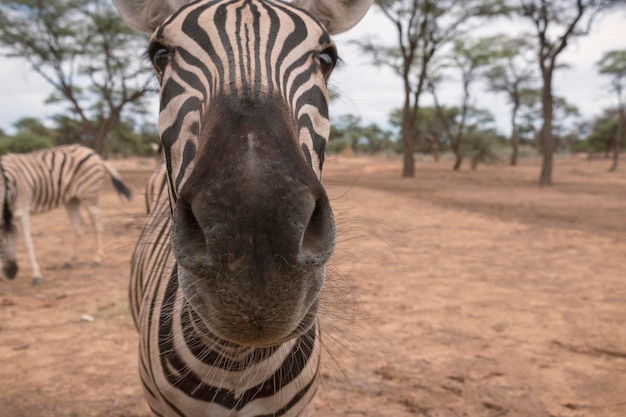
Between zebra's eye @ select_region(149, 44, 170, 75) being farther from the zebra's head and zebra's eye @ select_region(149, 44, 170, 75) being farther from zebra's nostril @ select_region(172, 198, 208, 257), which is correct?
zebra's nostril @ select_region(172, 198, 208, 257)

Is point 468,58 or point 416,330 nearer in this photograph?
point 416,330

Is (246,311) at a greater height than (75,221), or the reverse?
(246,311)

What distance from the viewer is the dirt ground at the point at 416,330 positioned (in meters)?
3.10

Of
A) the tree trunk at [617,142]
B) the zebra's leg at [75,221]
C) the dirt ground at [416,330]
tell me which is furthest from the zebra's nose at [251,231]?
the tree trunk at [617,142]

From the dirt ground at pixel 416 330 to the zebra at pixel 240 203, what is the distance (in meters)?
0.33

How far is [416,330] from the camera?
4395mm

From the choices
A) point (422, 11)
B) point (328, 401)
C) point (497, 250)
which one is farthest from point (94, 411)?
point (422, 11)

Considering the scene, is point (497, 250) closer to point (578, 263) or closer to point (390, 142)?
point (578, 263)

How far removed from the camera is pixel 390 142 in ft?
204

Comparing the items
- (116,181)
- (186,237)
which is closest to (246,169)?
(186,237)

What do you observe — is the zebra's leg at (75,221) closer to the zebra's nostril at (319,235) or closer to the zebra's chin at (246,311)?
the zebra's chin at (246,311)

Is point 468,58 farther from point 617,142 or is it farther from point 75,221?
point 75,221

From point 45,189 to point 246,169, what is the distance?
299 inches

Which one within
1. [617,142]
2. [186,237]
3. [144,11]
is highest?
[617,142]
